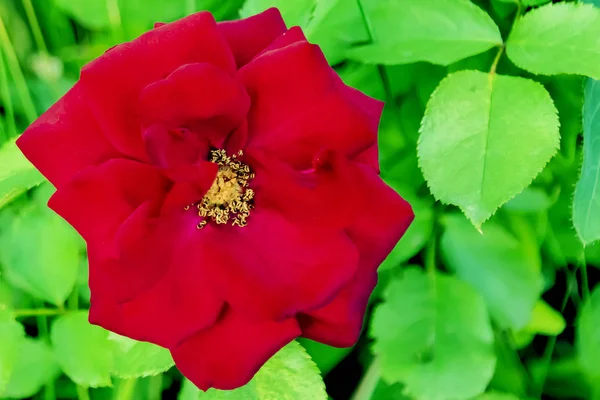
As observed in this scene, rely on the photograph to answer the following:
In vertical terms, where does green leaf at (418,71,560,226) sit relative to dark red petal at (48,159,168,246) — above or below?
below

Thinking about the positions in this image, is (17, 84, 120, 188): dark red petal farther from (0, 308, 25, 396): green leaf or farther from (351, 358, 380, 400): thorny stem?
(351, 358, 380, 400): thorny stem

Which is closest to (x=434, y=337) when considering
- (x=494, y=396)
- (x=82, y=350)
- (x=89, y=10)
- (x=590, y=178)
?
(x=494, y=396)

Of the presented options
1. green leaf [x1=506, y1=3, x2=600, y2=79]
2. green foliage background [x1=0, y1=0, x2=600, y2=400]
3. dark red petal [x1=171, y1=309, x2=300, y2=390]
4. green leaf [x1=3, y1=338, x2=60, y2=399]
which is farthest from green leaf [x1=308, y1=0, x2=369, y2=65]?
green leaf [x1=3, y1=338, x2=60, y2=399]

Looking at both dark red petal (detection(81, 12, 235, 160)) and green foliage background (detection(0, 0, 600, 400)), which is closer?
dark red petal (detection(81, 12, 235, 160))

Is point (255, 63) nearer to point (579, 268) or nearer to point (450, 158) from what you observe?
point (450, 158)

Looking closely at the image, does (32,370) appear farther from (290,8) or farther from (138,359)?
(290,8)

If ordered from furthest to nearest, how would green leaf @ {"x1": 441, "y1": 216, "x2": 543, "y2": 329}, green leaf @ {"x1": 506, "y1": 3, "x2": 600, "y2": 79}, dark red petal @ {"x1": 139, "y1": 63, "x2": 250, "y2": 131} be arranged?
1. green leaf @ {"x1": 441, "y1": 216, "x2": 543, "y2": 329}
2. green leaf @ {"x1": 506, "y1": 3, "x2": 600, "y2": 79}
3. dark red petal @ {"x1": 139, "y1": 63, "x2": 250, "y2": 131}
